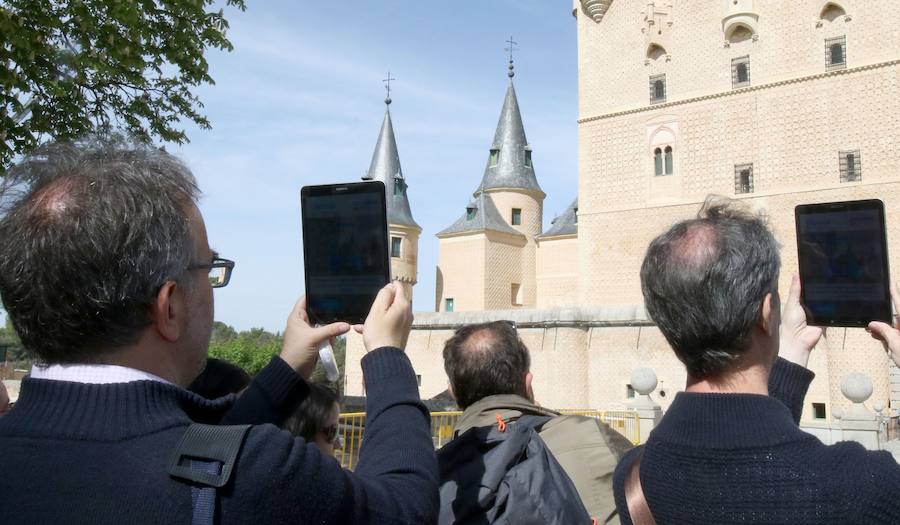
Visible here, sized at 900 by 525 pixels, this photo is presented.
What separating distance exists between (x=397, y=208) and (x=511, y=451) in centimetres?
3820

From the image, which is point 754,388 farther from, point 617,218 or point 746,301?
point 617,218

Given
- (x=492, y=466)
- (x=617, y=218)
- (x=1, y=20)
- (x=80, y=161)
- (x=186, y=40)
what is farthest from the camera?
(x=617, y=218)

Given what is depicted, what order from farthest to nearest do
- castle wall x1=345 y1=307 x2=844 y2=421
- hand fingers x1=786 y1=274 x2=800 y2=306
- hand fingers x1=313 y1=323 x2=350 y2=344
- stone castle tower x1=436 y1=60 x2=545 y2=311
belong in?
1. stone castle tower x1=436 y1=60 x2=545 y2=311
2. castle wall x1=345 y1=307 x2=844 y2=421
3. hand fingers x1=786 y1=274 x2=800 y2=306
4. hand fingers x1=313 y1=323 x2=350 y2=344

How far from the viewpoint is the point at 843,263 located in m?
2.37

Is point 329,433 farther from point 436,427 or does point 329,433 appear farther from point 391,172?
point 391,172

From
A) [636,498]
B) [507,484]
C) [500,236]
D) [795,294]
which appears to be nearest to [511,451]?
[507,484]

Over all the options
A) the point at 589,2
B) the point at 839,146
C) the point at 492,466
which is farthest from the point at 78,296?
the point at 589,2

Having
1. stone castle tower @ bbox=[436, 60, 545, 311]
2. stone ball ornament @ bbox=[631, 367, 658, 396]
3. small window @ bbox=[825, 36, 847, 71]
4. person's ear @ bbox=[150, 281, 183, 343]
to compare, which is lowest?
stone ball ornament @ bbox=[631, 367, 658, 396]

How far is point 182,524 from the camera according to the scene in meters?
1.22

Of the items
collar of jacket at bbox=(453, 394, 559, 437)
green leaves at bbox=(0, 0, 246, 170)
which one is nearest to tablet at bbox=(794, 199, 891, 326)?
collar of jacket at bbox=(453, 394, 559, 437)

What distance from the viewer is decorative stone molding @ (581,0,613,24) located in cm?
2681

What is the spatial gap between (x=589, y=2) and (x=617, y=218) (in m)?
7.54

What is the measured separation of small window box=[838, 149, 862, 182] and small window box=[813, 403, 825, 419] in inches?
253

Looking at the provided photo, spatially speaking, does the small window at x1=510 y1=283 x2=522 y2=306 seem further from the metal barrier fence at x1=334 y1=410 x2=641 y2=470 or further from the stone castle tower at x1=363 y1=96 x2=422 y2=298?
the metal barrier fence at x1=334 y1=410 x2=641 y2=470
